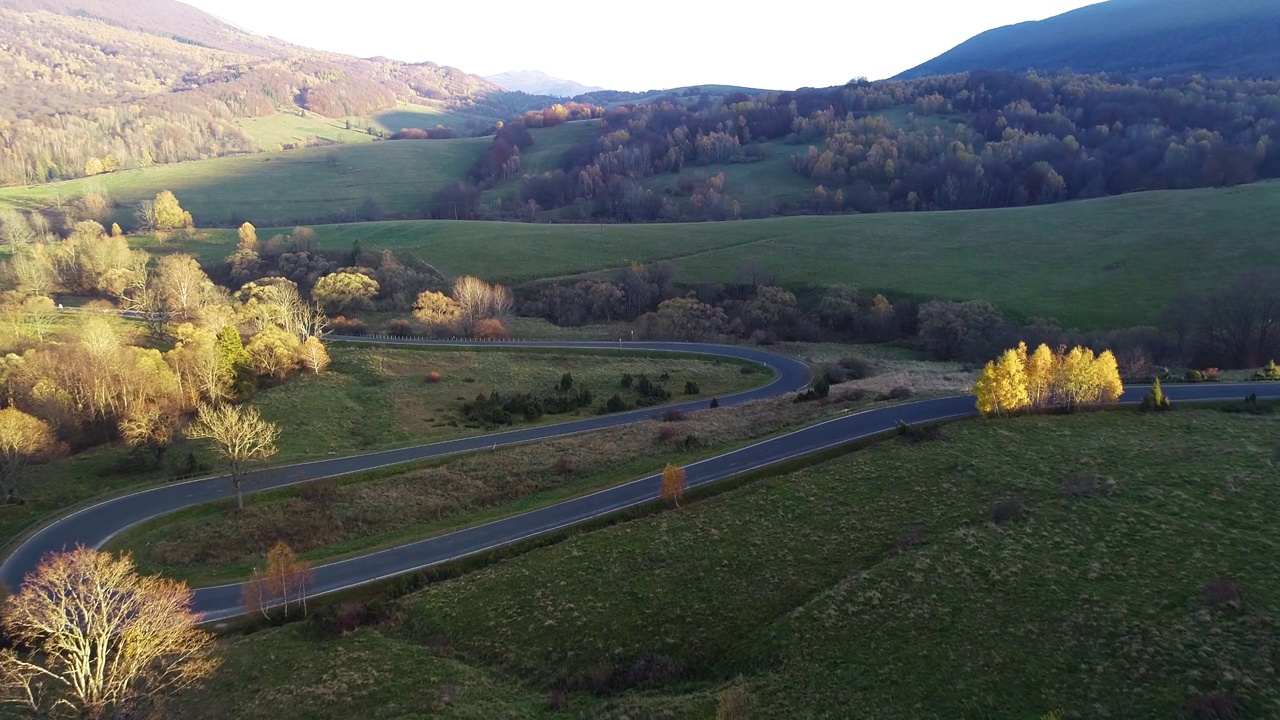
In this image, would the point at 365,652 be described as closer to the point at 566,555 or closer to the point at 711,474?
the point at 566,555

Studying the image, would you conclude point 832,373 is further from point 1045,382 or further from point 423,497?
point 423,497

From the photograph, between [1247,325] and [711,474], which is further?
[1247,325]

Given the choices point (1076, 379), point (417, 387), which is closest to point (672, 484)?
point (1076, 379)

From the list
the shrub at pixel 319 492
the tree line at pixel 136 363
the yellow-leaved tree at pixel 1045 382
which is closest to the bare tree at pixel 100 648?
the shrub at pixel 319 492

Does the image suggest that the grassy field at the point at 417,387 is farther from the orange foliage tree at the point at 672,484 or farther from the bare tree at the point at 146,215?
the bare tree at the point at 146,215

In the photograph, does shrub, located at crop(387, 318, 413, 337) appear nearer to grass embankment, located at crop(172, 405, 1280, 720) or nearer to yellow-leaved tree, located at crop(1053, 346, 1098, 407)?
grass embankment, located at crop(172, 405, 1280, 720)

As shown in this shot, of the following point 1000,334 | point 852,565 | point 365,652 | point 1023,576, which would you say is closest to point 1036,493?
point 1023,576

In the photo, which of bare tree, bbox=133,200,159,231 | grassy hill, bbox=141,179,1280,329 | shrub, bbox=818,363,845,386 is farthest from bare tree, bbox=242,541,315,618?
bare tree, bbox=133,200,159,231
